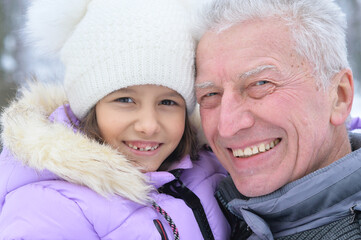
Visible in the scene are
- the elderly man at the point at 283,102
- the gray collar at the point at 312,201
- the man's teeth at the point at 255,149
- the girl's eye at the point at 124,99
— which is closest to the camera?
the gray collar at the point at 312,201

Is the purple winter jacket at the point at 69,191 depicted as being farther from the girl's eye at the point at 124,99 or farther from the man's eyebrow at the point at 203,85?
the man's eyebrow at the point at 203,85

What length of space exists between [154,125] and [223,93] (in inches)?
18.3

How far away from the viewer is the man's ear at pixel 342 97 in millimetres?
1918

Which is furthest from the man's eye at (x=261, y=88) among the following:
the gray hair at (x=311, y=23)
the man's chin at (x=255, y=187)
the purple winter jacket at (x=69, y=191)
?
the purple winter jacket at (x=69, y=191)

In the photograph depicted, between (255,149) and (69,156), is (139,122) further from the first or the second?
(255,149)

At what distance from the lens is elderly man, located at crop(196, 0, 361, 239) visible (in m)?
1.84

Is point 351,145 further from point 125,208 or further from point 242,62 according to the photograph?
point 125,208

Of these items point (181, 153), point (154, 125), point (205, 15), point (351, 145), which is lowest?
point (181, 153)

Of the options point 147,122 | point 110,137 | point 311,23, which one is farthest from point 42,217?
point 311,23

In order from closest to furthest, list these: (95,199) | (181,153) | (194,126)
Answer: (95,199)
(181,153)
(194,126)

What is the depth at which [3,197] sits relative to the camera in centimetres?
185

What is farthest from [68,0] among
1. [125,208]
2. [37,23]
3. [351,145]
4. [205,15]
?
[351,145]

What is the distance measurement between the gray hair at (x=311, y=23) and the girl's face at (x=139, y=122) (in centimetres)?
62

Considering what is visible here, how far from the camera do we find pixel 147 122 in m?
2.13
